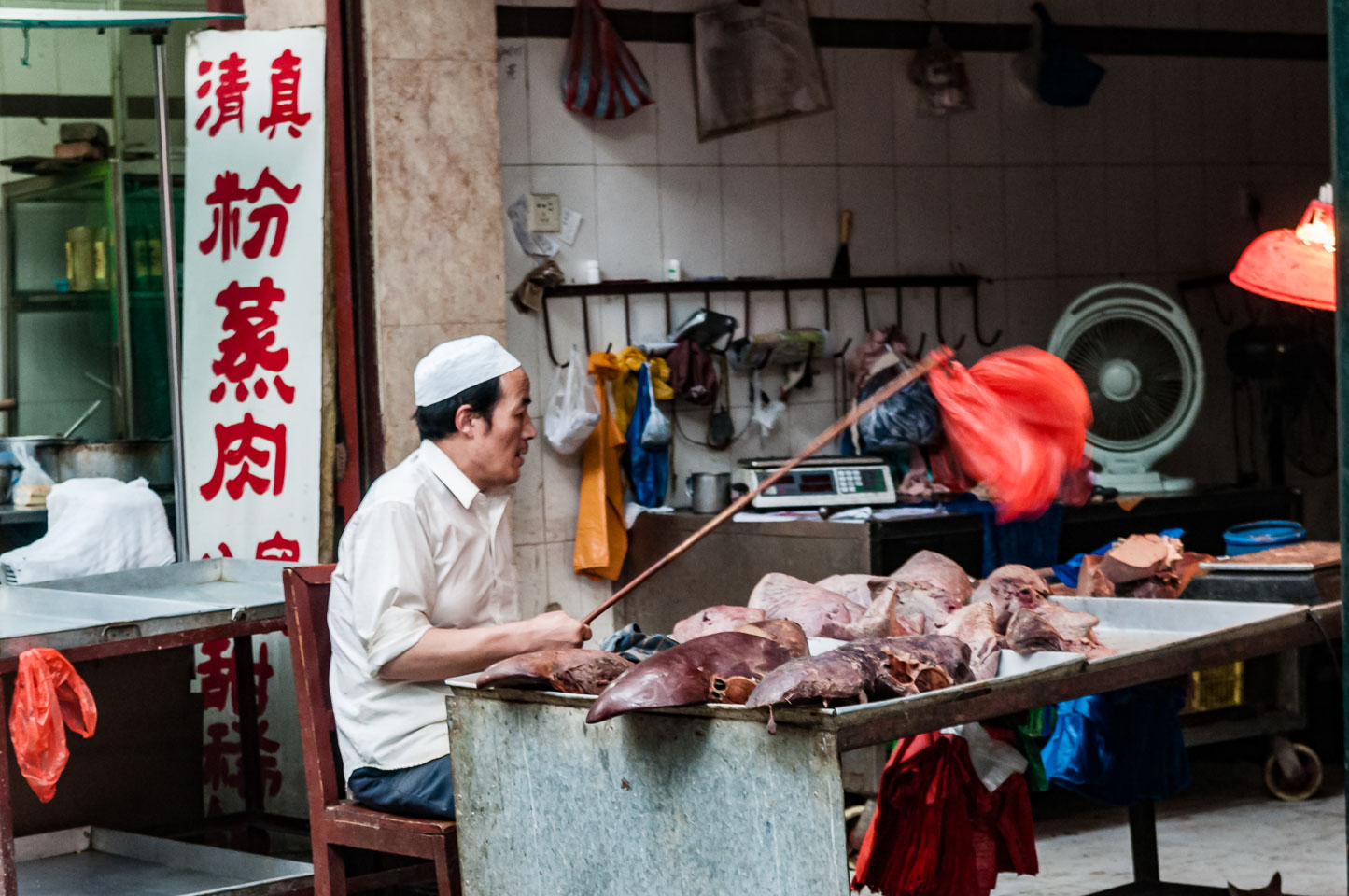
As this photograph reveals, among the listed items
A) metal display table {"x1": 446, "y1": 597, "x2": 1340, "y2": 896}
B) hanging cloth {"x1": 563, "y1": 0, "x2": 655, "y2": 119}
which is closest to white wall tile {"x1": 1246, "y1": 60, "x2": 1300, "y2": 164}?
hanging cloth {"x1": 563, "y1": 0, "x2": 655, "y2": 119}

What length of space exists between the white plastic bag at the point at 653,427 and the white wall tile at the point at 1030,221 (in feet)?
6.46

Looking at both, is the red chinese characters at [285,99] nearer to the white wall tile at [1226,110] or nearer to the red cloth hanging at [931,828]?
the red cloth hanging at [931,828]

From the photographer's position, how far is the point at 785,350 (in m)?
6.35

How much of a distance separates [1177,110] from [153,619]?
5545 mm

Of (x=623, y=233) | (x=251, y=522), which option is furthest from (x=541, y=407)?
(x=251, y=522)

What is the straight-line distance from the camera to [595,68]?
608 centimetres

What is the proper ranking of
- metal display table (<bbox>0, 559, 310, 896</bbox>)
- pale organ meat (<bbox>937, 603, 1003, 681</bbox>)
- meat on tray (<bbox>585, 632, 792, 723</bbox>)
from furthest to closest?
metal display table (<bbox>0, 559, 310, 896</bbox>) → pale organ meat (<bbox>937, 603, 1003, 681</bbox>) → meat on tray (<bbox>585, 632, 792, 723</bbox>)

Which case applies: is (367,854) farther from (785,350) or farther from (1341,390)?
(1341,390)

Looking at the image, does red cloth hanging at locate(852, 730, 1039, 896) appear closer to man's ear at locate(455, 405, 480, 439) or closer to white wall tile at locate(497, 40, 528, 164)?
man's ear at locate(455, 405, 480, 439)

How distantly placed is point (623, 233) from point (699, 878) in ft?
13.0

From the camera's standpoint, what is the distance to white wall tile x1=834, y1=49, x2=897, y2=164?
6.71m

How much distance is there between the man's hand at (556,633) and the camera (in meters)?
3.21

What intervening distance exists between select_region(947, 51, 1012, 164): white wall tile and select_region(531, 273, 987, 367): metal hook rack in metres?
0.55

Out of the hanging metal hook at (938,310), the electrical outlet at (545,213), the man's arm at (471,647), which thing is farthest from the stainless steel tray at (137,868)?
the hanging metal hook at (938,310)
